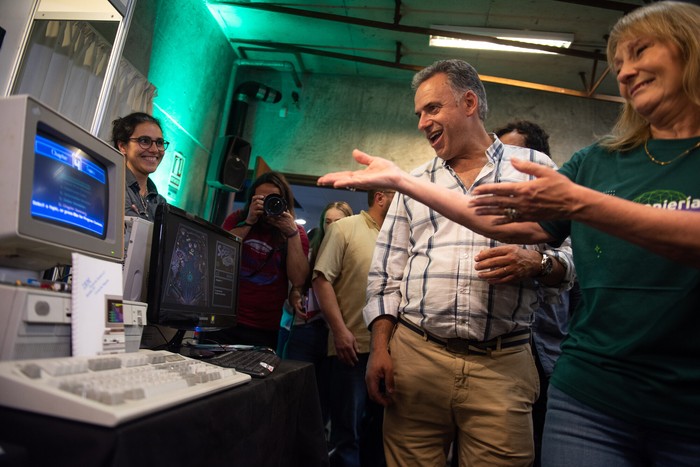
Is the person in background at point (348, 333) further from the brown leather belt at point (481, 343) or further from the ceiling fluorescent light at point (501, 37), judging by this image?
the ceiling fluorescent light at point (501, 37)

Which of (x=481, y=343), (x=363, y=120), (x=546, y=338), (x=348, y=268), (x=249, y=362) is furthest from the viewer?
(x=363, y=120)

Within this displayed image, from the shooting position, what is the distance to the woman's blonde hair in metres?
0.89

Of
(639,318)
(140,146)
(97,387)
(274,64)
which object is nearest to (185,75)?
(274,64)

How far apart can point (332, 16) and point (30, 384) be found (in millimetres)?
4612

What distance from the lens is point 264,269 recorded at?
2.23m

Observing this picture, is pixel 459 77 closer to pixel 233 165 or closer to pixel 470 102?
pixel 470 102

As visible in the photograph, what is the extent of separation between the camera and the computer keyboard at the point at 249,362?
110 centimetres

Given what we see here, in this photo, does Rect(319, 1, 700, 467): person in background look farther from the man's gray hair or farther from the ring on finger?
the man's gray hair

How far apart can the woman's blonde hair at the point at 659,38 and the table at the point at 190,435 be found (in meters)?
0.97

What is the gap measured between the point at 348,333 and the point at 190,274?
1.06m

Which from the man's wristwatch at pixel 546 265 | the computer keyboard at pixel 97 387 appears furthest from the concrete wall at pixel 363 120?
the computer keyboard at pixel 97 387

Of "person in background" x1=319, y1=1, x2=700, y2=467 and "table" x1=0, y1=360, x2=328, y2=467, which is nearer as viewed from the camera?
"table" x1=0, y1=360, x2=328, y2=467

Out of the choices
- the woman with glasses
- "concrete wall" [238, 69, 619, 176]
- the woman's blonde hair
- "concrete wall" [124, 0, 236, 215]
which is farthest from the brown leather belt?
"concrete wall" [238, 69, 619, 176]

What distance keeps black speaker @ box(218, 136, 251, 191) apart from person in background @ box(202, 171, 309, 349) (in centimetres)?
259
